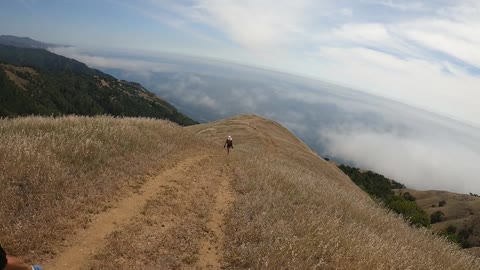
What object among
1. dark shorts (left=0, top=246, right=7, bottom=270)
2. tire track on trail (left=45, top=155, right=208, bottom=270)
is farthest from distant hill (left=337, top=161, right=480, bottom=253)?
dark shorts (left=0, top=246, right=7, bottom=270)

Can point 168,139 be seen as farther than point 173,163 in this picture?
Yes

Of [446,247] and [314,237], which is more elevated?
[314,237]

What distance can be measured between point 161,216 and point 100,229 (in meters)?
1.82

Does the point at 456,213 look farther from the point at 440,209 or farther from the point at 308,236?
the point at 308,236

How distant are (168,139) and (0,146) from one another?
1030 centimetres

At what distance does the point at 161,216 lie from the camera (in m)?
9.64

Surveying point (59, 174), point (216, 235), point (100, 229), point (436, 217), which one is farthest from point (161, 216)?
point (436, 217)

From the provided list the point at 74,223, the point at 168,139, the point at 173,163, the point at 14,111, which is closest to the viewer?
the point at 74,223

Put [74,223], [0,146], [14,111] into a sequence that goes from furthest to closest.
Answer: [14,111], [0,146], [74,223]

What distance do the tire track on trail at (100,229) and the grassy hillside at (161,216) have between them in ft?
0.12

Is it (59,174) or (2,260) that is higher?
(2,260)

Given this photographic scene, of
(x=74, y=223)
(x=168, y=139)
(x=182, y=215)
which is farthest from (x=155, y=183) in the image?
(x=168, y=139)

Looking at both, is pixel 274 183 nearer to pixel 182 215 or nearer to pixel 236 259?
pixel 182 215

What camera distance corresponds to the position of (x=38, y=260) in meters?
6.66
